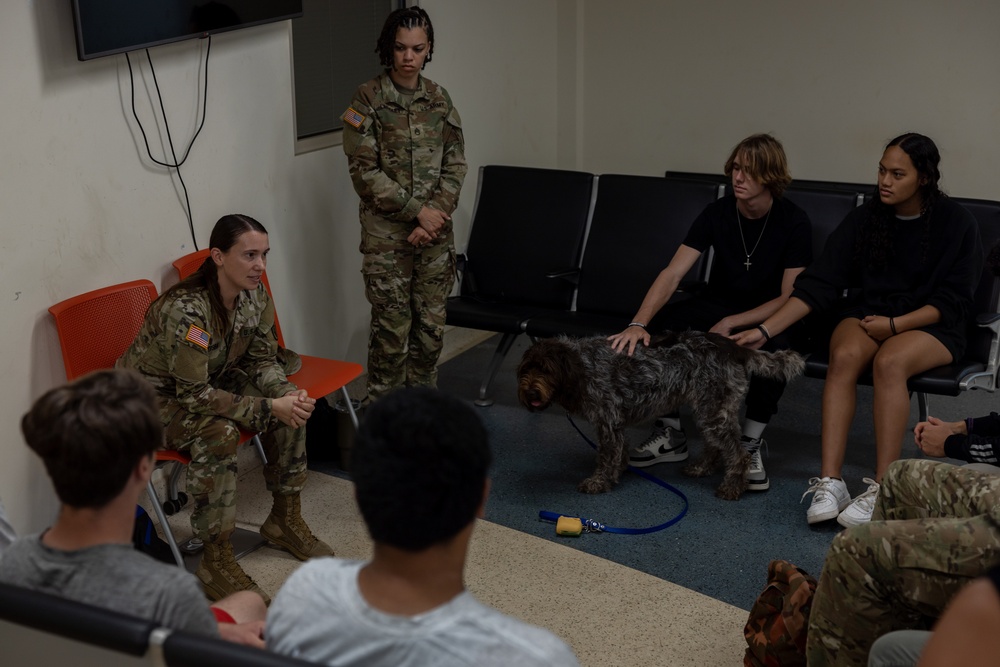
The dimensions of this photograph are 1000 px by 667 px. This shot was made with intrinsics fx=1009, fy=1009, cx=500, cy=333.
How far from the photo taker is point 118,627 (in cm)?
139

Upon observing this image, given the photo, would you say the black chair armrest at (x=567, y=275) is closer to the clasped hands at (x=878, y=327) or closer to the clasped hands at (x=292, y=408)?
the clasped hands at (x=878, y=327)

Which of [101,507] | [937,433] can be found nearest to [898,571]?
[937,433]

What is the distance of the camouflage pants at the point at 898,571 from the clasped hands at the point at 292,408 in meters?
1.56

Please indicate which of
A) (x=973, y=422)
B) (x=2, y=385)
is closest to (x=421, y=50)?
(x=2, y=385)

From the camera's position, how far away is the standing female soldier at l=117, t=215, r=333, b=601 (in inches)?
114

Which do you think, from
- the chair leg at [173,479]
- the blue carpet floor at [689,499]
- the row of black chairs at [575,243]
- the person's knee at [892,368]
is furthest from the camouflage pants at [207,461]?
the person's knee at [892,368]

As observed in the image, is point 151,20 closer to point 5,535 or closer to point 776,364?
point 5,535

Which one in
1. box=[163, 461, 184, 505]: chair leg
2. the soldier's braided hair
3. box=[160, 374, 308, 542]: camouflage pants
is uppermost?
the soldier's braided hair

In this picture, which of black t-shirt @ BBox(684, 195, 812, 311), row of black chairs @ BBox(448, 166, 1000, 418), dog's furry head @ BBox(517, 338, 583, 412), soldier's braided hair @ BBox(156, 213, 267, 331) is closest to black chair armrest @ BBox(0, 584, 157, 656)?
soldier's braided hair @ BBox(156, 213, 267, 331)

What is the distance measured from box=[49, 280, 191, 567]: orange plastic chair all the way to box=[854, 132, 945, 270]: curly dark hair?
8.15 feet

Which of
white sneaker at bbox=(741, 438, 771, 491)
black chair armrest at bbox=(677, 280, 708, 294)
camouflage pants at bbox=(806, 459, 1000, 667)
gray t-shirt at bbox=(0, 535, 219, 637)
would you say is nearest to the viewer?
gray t-shirt at bbox=(0, 535, 219, 637)

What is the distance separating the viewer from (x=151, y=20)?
3219 millimetres

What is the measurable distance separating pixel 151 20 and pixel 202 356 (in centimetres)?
114

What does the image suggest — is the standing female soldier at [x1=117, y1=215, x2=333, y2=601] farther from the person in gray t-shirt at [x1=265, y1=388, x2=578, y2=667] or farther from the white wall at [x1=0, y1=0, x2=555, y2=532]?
the person in gray t-shirt at [x1=265, y1=388, x2=578, y2=667]
